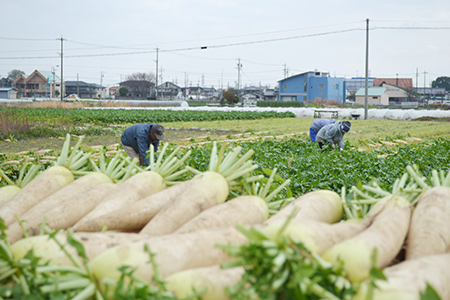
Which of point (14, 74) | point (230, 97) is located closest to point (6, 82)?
point (14, 74)

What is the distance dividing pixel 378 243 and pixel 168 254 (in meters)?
0.99

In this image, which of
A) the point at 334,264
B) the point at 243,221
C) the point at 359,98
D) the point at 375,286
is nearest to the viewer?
the point at 375,286

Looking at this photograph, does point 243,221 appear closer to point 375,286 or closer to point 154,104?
point 375,286

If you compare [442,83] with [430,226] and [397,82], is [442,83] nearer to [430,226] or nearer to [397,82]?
[397,82]

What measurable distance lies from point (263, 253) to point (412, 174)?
1699 mm

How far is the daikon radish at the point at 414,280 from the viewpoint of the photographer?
160cm

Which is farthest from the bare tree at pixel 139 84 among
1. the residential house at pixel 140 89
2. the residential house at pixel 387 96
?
the residential house at pixel 387 96

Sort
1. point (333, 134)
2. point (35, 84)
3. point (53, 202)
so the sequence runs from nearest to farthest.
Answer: point (53, 202), point (333, 134), point (35, 84)

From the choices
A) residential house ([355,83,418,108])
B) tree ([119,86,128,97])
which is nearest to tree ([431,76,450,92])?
residential house ([355,83,418,108])

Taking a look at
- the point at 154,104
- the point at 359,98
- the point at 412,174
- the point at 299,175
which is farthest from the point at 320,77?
the point at 412,174

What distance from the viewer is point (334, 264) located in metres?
1.82

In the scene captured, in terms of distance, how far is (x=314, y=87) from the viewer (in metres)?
77.6

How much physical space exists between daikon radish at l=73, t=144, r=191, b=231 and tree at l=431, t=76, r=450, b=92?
12395 centimetres

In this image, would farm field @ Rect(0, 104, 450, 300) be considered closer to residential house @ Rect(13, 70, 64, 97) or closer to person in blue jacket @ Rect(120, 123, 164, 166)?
person in blue jacket @ Rect(120, 123, 164, 166)
